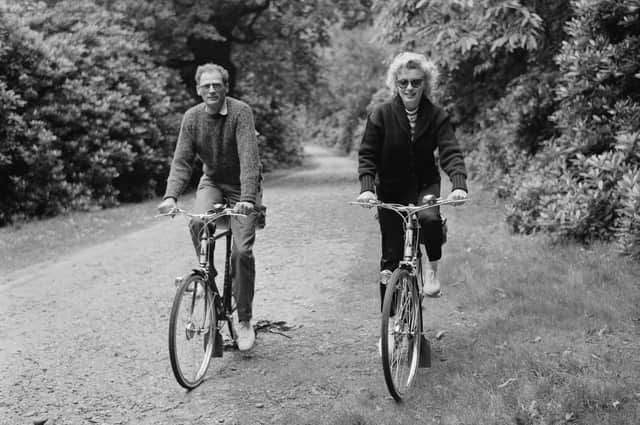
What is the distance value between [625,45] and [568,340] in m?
4.40

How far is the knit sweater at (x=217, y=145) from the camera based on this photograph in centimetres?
480

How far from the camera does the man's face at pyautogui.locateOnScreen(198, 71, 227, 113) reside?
15.5ft

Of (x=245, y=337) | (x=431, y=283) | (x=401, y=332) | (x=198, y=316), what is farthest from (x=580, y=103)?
(x=198, y=316)

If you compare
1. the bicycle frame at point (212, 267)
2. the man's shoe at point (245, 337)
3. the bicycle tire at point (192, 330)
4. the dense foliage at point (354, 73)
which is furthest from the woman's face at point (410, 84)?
the dense foliage at point (354, 73)

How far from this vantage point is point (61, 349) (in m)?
5.52

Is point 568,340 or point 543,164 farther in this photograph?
point 543,164

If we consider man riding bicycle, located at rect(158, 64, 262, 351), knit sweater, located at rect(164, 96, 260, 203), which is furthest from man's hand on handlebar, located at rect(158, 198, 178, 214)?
knit sweater, located at rect(164, 96, 260, 203)

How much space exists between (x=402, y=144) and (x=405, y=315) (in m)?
1.13

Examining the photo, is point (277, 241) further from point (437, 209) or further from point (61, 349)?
point (437, 209)

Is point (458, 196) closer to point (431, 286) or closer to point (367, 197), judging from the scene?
point (367, 197)

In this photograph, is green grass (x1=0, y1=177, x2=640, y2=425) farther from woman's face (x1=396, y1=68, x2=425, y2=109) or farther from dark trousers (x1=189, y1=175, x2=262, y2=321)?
woman's face (x1=396, y1=68, x2=425, y2=109)

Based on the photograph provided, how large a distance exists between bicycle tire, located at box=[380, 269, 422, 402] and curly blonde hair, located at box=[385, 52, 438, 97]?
1.28 m

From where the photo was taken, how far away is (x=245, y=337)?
17.0 ft

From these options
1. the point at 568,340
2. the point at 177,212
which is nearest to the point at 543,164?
the point at 568,340
